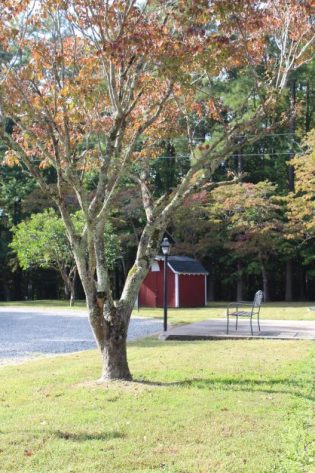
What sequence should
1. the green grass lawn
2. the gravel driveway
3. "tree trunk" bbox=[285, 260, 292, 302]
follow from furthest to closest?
"tree trunk" bbox=[285, 260, 292, 302]
the gravel driveway
the green grass lawn

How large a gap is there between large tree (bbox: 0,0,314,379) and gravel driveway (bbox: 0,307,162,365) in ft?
11.6

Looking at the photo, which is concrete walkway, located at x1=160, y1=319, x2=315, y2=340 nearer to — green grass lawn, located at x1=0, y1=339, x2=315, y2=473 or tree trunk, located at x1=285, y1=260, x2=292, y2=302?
green grass lawn, located at x1=0, y1=339, x2=315, y2=473

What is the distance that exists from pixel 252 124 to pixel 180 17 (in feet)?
5.44

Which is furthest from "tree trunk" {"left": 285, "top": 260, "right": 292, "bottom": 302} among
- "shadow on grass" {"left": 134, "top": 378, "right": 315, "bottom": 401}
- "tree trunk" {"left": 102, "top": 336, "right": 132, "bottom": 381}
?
"tree trunk" {"left": 102, "top": 336, "right": 132, "bottom": 381}

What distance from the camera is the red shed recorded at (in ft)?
90.3

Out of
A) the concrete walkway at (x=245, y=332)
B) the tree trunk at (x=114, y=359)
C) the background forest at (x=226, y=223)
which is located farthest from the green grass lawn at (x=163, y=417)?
the background forest at (x=226, y=223)

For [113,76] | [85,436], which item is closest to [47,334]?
[113,76]

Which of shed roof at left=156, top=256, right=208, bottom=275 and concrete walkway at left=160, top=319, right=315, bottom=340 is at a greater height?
shed roof at left=156, top=256, right=208, bottom=275

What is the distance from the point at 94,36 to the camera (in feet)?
24.0

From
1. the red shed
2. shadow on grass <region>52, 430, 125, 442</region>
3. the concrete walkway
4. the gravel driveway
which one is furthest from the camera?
the red shed

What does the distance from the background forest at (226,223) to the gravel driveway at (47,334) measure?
7331mm

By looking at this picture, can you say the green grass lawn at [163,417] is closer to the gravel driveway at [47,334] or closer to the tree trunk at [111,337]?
the tree trunk at [111,337]

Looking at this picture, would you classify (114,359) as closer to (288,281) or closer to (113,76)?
(113,76)

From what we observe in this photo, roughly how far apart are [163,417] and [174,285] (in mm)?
22191
